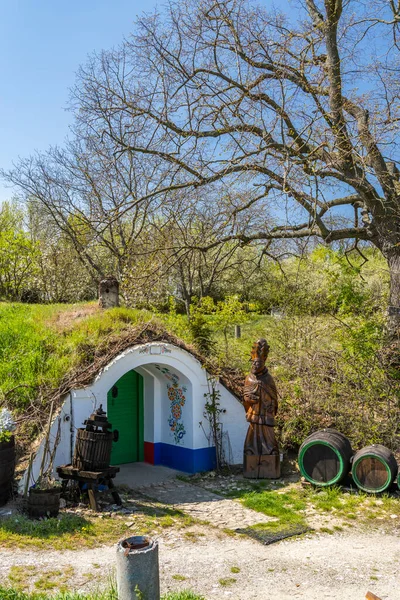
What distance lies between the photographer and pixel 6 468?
334 inches

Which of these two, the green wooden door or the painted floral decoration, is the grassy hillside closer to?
the painted floral decoration

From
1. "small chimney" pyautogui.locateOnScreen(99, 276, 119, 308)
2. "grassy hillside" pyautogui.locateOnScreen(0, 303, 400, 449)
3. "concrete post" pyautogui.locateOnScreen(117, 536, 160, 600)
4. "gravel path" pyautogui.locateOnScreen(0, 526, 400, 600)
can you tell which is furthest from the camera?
"small chimney" pyautogui.locateOnScreen(99, 276, 119, 308)

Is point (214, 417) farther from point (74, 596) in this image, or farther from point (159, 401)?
point (74, 596)

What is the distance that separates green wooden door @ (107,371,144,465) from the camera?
12047 millimetres

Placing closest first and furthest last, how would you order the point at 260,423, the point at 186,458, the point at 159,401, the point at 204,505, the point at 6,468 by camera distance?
the point at 6,468
the point at 204,505
the point at 260,423
the point at 186,458
the point at 159,401

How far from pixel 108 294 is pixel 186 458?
4054mm

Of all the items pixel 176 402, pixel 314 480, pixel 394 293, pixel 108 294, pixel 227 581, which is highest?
pixel 108 294

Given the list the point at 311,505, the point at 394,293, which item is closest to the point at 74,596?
the point at 311,505

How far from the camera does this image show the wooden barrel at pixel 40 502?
26.0 feet

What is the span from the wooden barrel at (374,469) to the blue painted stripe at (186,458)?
317 centimetres

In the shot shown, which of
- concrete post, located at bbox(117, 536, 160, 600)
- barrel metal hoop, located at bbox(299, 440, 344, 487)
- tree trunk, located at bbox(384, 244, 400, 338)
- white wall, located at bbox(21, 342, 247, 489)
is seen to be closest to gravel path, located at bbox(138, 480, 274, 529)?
white wall, located at bbox(21, 342, 247, 489)

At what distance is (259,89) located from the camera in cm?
1160

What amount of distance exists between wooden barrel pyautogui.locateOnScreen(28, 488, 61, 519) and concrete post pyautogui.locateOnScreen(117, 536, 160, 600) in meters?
3.62

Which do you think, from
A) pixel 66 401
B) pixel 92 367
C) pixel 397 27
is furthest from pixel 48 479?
pixel 397 27
